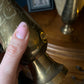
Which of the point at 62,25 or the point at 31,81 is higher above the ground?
the point at 31,81

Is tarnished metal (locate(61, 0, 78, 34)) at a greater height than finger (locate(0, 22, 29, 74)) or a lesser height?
lesser

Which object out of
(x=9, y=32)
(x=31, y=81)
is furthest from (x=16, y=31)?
(x=31, y=81)

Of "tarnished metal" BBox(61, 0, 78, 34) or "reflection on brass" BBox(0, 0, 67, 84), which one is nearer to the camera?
"reflection on brass" BBox(0, 0, 67, 84)

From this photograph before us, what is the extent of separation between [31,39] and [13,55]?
44 millimetres

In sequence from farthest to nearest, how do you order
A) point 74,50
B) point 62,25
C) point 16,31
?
1. point 62,25
2. point 74,50
3. point 16,31

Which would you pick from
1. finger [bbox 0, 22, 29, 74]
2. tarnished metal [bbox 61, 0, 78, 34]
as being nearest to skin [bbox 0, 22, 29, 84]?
finger [bbox 0, 22, 29, 74]

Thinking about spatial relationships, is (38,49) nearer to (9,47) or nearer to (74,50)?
(9,47)

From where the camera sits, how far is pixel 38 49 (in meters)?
0.22

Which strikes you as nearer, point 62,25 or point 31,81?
point 31,81

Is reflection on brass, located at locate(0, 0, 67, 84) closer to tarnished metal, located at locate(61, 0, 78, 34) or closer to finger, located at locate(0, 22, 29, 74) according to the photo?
finger, located at locate(0, 22, 29, 74)

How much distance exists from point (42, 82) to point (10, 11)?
14cm

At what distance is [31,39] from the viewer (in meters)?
0.21

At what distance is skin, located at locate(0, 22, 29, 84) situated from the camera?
0.21 m

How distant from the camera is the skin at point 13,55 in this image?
0.21 meters
